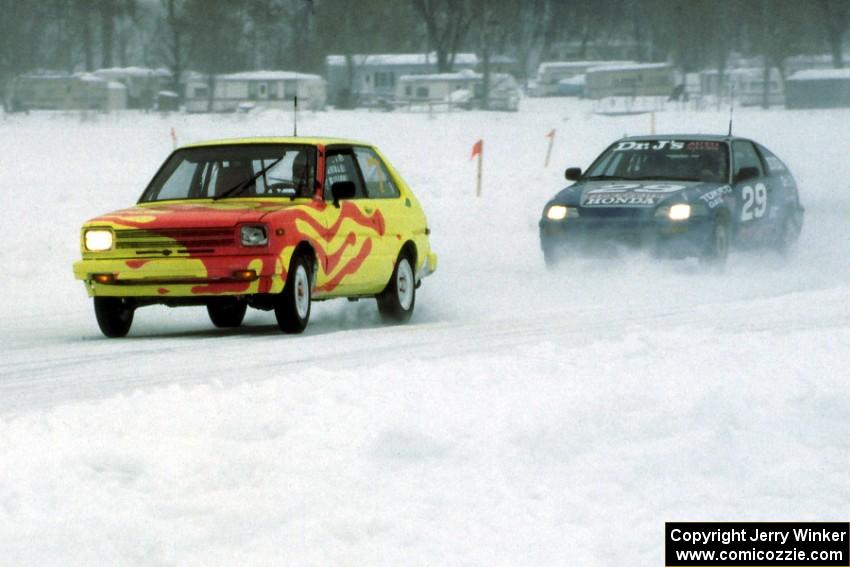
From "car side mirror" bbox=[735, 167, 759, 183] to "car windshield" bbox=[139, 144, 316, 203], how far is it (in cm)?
558

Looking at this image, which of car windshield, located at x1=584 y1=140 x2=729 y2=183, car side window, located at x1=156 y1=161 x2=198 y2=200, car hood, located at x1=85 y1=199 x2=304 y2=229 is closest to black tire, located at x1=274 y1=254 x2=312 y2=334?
car hood, located at x1=85 y1=199 x2=304 y2=229

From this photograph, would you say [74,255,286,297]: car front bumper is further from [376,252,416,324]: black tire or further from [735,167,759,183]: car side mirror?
[735,167,759,183]: car side mirror

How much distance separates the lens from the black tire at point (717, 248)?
14.4 meters

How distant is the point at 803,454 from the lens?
599cm

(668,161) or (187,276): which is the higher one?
(668,161)

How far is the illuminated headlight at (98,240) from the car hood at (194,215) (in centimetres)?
6

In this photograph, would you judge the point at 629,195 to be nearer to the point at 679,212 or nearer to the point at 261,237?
the point at 679,212

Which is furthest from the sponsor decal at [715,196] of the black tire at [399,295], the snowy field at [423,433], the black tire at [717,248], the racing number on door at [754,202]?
the black tire at [399,295]

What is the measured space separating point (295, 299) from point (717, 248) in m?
5.65

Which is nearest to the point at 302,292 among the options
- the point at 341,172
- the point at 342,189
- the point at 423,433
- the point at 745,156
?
the point at 342,189

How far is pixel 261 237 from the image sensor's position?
9.97 metres

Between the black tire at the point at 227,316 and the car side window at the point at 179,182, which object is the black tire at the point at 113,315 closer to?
the car side window at the point at 179,182

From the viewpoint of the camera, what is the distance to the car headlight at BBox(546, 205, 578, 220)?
14.7m

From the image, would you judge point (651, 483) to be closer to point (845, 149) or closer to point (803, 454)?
point (803, 454)
